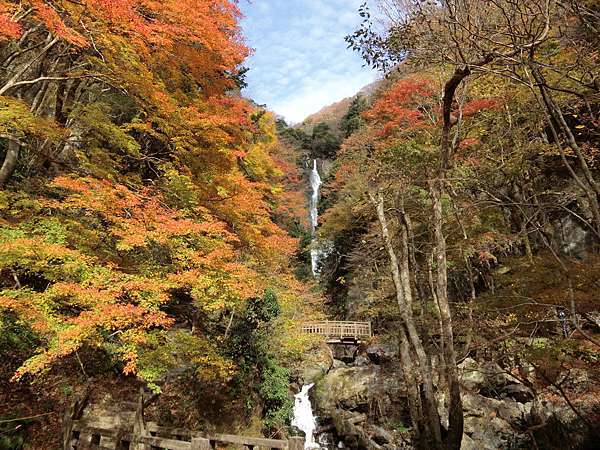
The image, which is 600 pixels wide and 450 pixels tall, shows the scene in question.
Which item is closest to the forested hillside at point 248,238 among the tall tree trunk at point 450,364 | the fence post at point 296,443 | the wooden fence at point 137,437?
the tall tree trunk at point 450,364

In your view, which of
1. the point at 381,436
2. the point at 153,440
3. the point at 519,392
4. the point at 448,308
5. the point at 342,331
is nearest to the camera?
the point at 448,308

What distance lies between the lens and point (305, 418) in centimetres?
1425

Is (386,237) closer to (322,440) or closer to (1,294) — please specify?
(1,294)

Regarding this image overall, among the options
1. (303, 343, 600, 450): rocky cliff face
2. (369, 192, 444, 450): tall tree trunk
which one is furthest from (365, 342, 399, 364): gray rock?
(369, 192, 444, 450): tall tree trunk

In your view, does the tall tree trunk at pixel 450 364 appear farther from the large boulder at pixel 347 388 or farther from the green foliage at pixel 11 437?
the large boulder at pixel 347 388

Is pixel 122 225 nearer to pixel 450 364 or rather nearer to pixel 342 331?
pixel 450 364

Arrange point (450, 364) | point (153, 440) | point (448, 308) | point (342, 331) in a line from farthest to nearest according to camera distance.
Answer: point (342, 331) < point (153, 440) < point (448, 308) < point (450, 364)

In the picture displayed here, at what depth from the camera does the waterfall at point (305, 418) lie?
1315 centimetres

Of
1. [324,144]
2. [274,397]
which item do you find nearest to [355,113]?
[324,144]

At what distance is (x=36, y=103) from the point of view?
848 centimetres

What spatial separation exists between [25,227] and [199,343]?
4.31 metres

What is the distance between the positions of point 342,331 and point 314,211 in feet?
48.9

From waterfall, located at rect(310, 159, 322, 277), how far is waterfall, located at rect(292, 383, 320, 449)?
37.8 ft

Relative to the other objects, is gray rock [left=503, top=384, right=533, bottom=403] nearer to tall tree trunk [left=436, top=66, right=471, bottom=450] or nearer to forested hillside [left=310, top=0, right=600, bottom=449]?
forested hillside [left=310, top=0, right=600, bottom=449]
